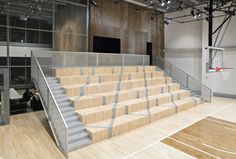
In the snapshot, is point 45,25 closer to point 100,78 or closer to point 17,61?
point 17,61

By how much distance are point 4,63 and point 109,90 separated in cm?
594

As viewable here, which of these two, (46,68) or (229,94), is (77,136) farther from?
(229,94)

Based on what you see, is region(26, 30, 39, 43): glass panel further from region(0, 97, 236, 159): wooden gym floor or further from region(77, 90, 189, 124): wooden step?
region(77, 90, 189, 124): wooden step

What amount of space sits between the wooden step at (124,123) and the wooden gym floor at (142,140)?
172 mm

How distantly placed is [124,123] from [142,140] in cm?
78

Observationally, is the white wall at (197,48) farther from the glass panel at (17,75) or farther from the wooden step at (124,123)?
the glass panel at (17,75)

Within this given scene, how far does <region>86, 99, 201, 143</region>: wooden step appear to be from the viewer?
5.00m

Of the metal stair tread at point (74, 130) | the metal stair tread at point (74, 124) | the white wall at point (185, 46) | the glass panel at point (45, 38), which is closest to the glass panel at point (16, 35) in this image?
the glass panel at point (45, 38)

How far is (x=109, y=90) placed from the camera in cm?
750

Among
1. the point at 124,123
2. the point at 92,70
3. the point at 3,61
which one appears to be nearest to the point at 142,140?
the point at 124,123

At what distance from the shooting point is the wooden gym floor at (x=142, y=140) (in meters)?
4.27

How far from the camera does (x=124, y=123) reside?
18.2ft

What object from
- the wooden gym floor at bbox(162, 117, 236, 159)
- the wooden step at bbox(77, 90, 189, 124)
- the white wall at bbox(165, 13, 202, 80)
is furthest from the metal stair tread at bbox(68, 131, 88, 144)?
the white wall at bbox(165, 13, 202, 80)

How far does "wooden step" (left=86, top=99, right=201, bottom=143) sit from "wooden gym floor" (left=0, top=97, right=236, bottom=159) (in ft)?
0.56
